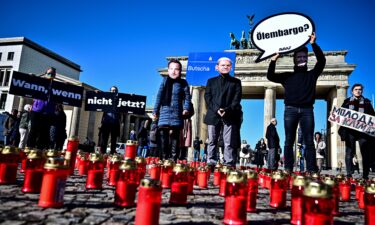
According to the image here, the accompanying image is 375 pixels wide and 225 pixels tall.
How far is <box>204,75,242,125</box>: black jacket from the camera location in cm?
557

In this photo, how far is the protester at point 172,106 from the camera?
19.2ft

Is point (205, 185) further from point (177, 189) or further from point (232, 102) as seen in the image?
point (232, 102)

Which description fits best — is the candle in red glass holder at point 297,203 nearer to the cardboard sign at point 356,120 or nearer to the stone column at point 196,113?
the cardboard sign at point 356,120

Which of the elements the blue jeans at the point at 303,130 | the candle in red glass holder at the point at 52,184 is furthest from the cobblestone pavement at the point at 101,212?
the blue jeans at the point at 303,130

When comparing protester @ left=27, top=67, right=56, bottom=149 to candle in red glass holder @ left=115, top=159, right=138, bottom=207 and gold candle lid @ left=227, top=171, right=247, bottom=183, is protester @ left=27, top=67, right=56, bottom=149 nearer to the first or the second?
candle in red glass holder @ left=115, top=159, right=138, bottom=207

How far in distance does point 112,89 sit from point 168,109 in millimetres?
4209

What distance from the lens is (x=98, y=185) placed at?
320cm

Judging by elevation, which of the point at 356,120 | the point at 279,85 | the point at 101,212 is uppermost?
the point at 279,85

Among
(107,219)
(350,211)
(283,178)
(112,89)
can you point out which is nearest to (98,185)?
(107,219)

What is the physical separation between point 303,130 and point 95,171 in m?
3.88

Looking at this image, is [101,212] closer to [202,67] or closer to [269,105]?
[202,67]

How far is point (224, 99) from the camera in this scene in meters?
5.79

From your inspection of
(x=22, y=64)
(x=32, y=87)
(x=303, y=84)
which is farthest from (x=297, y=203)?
(x=22, y=64)

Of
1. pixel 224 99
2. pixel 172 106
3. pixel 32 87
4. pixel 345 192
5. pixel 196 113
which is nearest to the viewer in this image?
pixel 345 192
